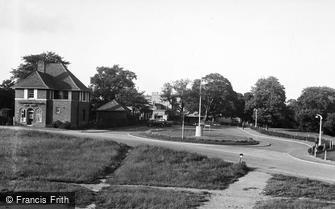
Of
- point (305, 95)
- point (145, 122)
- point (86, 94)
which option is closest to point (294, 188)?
point (86, 94)

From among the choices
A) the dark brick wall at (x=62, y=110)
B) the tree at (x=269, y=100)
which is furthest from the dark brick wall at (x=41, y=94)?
the tree at (x=269, y=100)

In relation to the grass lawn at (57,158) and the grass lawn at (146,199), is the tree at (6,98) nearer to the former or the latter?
the grass lawn at (57,158)

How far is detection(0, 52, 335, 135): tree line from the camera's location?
296 feet

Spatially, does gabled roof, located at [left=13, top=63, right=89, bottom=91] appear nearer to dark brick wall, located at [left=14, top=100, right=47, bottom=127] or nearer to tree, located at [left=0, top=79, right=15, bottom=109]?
dark brick wall, located at [left=14, top=100, right=47, bottom=127]

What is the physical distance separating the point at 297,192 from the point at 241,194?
2553mm

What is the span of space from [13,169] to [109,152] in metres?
7.18

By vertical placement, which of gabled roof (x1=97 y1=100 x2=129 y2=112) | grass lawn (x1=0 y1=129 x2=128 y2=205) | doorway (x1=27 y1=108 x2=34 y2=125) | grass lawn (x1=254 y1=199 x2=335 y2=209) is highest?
gabled roof (x1=97 y1=100 x2=129 y2=112)

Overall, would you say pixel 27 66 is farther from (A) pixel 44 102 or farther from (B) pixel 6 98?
(A) pixel 44 102

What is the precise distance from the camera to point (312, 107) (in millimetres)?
97500

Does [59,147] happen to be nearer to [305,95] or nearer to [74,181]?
[74,181]

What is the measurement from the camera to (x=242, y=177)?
21875 mm

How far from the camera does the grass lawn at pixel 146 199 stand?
46.4 feet

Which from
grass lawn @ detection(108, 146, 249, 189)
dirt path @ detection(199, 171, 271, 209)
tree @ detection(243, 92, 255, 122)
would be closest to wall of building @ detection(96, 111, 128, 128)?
grass lawn @ detection(108, 146, 249, 189)

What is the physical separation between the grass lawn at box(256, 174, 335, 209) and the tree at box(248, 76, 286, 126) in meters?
79.1
